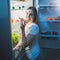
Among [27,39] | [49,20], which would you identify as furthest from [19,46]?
[49,20]

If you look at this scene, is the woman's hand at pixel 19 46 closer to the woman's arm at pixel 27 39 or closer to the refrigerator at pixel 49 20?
the woman's arm at pixel 27 39

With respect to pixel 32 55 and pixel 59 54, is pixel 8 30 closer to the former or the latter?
pixel 32 55

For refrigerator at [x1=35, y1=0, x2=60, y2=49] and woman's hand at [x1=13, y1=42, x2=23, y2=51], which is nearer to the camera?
woman's hand at [x1=13, y1=42, x2=23, y2=51]

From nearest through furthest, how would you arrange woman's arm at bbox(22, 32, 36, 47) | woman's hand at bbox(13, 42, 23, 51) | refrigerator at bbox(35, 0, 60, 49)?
1. woman's hand at bbox(13, 42, 23, 51)
2. woman's arm at bbox(22, 32, 36, 47)
3. refrigerator at bbox(35, 0, 60, 49)

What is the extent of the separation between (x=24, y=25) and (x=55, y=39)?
134cm

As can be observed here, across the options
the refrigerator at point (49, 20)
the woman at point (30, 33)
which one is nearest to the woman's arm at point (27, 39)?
the woman at point (30, 33)

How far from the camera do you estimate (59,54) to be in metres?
2.22

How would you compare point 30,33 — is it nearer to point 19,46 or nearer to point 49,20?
point 19,46

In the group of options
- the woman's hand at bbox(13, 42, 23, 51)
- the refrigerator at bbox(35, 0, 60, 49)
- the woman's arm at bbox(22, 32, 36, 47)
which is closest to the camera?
the woman's hand at bbox(13, 42, 23, 51)

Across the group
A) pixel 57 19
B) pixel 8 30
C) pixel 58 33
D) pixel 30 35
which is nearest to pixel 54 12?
pixel 57 19

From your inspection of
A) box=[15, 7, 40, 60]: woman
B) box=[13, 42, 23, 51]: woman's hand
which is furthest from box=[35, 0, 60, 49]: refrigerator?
box=[13, 42, 23, 51]: woman's hand

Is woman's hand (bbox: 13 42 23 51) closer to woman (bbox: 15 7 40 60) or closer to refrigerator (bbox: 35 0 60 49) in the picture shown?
woman (bbox: 15 7 40 60)

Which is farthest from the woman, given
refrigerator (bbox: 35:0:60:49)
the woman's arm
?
refrigerator (bbox: 35:0:60:49)

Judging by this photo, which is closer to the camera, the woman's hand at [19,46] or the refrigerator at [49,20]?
the woman's hand at [19,46]
